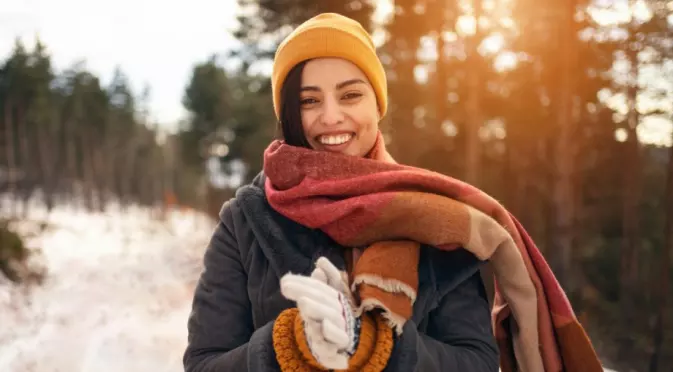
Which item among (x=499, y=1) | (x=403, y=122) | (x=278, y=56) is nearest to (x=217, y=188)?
(x=403, y=122)

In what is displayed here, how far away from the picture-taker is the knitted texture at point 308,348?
1.26 m

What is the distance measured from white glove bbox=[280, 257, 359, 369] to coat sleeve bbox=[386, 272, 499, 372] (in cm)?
22

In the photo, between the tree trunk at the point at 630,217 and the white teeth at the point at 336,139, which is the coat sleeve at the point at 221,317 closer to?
the white teeth at the point at 336,139

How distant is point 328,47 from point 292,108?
0.81 ft

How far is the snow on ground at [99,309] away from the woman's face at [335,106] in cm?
458

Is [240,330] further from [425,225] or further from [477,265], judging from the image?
[477,265]

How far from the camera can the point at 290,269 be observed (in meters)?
1.59

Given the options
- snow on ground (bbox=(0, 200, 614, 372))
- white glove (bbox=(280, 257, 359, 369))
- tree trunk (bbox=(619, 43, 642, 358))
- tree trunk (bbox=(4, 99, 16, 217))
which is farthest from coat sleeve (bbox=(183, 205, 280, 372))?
tree trunk (bbox=(4, 99, 16, 217))

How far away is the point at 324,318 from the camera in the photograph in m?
1.16

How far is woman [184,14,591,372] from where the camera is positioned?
1.30 meters

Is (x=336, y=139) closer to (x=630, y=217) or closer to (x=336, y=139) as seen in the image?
(x=336, y=139)

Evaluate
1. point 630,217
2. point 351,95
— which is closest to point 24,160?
point 630,217

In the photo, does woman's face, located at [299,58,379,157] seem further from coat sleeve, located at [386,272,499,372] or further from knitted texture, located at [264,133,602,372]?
coat sleeve, located at [386,272,499,372]

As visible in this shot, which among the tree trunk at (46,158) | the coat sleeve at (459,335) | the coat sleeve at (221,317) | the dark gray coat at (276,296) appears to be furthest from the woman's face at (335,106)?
the tree trunk at (46,158)
